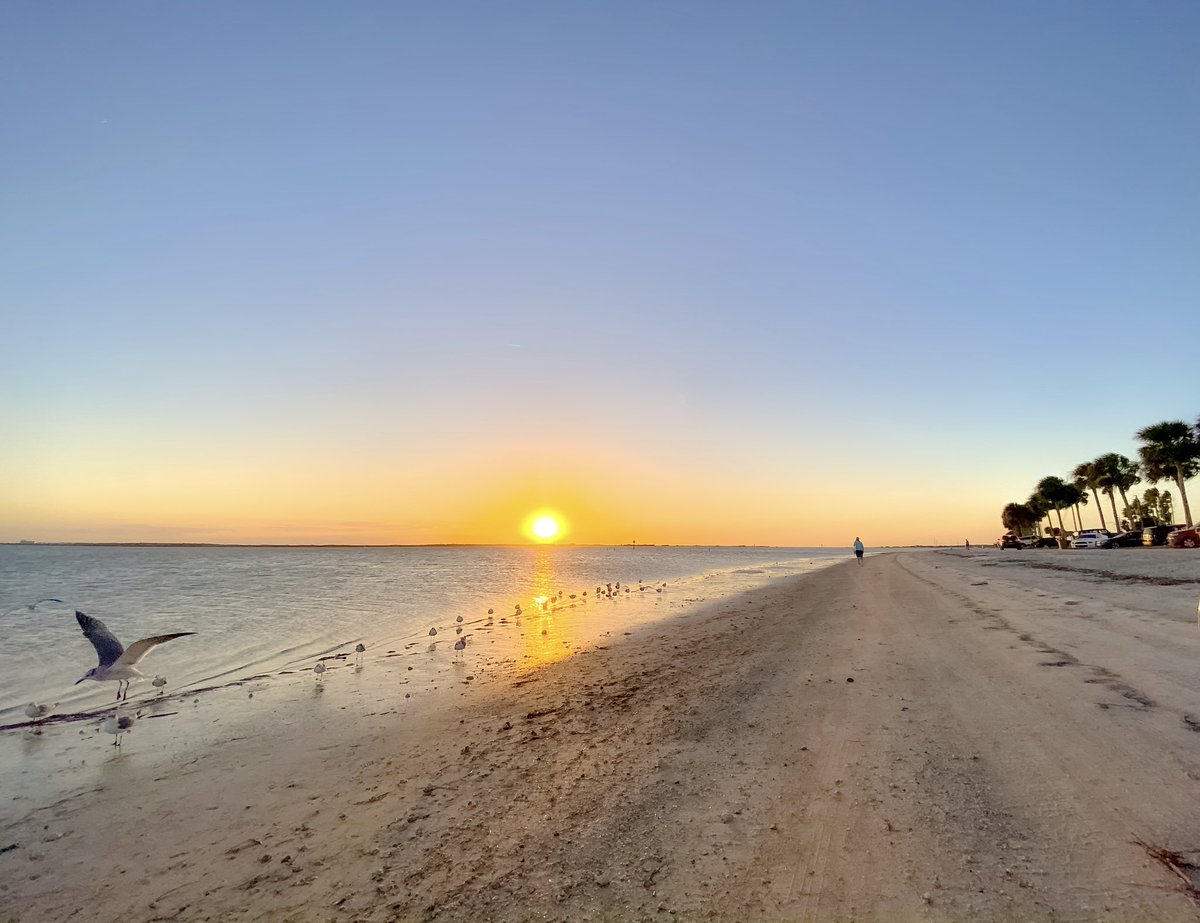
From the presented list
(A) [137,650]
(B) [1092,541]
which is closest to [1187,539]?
(B) [1092,541]

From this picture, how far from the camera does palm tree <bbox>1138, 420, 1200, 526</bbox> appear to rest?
7238 cm

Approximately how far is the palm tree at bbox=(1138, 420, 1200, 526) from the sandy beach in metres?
88.2

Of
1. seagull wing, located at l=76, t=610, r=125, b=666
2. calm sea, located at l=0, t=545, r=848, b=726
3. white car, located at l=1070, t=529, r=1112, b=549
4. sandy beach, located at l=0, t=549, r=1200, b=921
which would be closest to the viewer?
sandy beach, located at l=0, t=549, r=1200, b=921

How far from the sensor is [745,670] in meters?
11.8

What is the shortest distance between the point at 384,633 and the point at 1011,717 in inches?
775

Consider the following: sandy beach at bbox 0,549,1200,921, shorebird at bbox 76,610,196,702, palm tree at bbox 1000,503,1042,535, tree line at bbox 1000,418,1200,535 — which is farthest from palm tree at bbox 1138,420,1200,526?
shorebird at bbox 76,610,196,702

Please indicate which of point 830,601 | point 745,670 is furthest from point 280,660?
point 830,601

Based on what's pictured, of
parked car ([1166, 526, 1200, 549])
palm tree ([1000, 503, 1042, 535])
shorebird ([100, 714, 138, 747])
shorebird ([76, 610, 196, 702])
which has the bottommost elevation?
Answer: shorebird ([100, 714, 138, 747])

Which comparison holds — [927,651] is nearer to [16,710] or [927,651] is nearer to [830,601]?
[830,601]

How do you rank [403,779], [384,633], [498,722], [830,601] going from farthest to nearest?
1. [830,601]
2. [384,633]
3. [498,722]
4. [403,779]

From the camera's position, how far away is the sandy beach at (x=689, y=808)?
414 centimetres

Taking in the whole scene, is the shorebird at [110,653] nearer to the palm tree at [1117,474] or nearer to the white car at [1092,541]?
the white car at [1092,541]

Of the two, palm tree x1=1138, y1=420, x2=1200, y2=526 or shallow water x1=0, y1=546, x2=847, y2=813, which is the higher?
palm tree x1=1138, y1=420, x2=1200, y2=526

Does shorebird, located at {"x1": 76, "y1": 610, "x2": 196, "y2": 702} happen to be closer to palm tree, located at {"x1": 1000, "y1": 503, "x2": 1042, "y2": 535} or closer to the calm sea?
the calm sea
